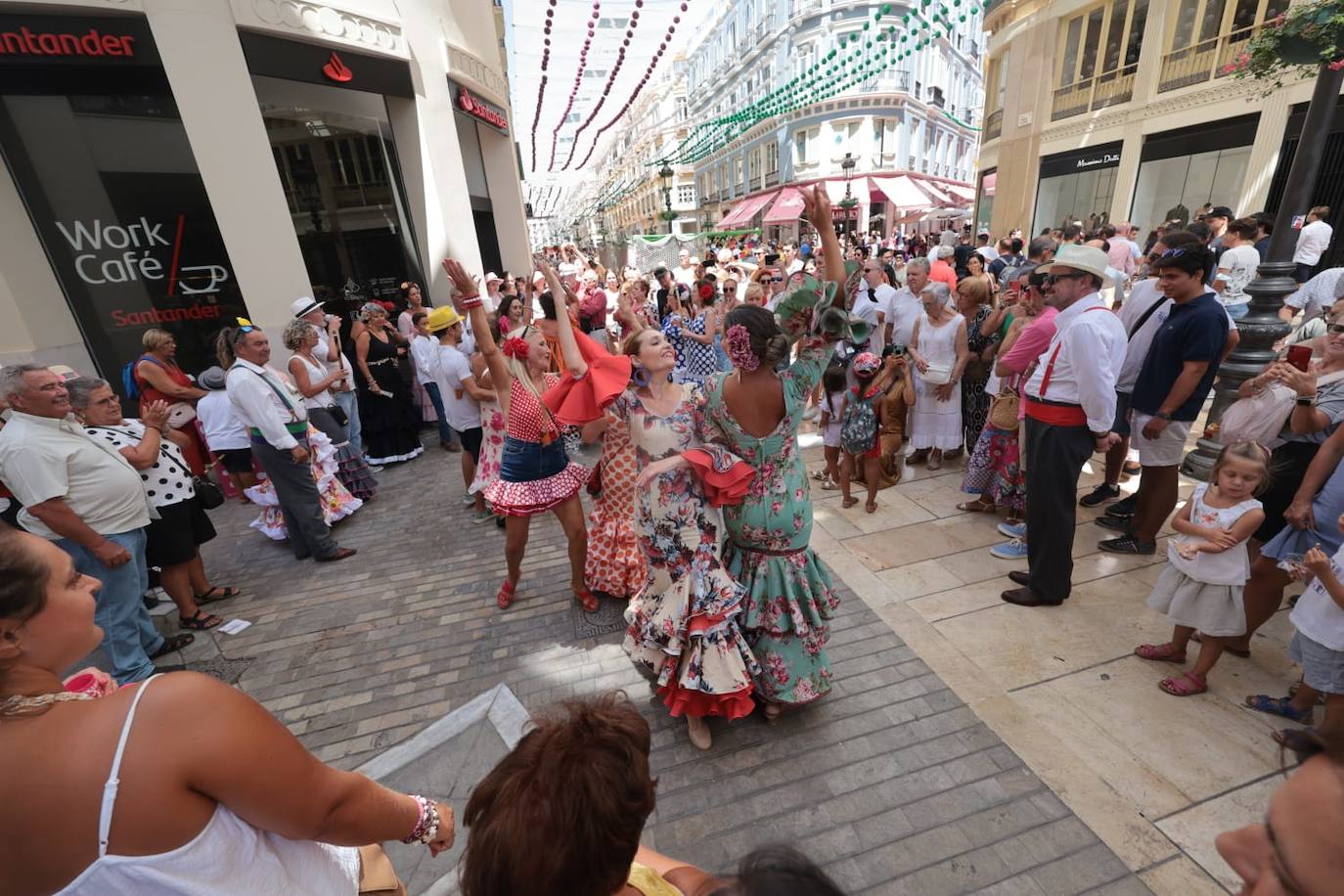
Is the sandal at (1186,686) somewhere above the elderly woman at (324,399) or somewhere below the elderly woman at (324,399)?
below

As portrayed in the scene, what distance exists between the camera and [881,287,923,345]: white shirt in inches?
233

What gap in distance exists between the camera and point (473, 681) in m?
3.31

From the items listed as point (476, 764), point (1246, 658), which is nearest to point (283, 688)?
point (476, 764)

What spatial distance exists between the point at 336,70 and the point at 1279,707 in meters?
10.9

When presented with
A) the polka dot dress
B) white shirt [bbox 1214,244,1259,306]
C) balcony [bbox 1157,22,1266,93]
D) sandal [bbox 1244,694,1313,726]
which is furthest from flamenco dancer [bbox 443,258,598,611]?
balcony [bbox 1157,22,1266,93]

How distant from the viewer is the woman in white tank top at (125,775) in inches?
37.9

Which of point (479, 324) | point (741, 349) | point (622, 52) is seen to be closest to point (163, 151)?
point (479, 324)

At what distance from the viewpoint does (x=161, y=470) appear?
3.66 m

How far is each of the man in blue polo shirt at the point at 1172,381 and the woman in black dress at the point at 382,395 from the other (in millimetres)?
7483

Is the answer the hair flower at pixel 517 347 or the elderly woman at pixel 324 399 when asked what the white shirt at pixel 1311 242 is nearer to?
the hair flower at pixel 517 347

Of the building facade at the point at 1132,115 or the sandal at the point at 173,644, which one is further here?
the building facade at the point at 1132,115

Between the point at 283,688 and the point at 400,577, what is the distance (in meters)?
1.26

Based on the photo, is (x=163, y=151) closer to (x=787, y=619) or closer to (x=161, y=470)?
(x=161, y=470)

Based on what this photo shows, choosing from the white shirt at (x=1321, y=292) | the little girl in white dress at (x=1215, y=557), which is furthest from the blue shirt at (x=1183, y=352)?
the white shirt at (x=1321, y=292)
